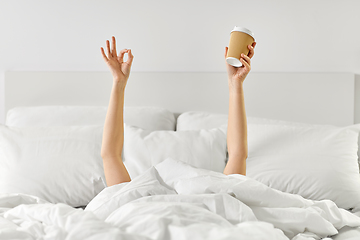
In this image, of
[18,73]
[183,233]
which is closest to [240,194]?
[183,233]

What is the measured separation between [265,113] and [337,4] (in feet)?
2.55

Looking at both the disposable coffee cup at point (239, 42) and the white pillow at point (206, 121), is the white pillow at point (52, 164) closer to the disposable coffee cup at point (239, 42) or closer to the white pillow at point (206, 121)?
the white pillow at point (206, 121)

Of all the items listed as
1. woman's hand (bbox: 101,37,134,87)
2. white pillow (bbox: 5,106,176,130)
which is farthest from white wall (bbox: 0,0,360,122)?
woman's hand (bbox: 101,37,134,87)

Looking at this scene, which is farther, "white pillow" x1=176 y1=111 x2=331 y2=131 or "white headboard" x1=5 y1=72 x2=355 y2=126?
"white headboard" x1=5 y1=72 x2=355 y2=126

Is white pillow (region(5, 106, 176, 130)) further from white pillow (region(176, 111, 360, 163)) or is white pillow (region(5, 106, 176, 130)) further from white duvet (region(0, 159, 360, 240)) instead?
white duvet (region(0, 159, 360, 240))

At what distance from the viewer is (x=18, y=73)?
7.19 feet

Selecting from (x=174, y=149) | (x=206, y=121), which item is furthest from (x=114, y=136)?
(x=206, y=121)

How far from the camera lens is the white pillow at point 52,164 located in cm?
160

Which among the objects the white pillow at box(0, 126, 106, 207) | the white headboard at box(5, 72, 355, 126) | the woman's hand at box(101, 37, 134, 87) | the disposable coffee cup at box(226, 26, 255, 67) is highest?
the disposable coffee cup at box(226, 26, 255, 67)

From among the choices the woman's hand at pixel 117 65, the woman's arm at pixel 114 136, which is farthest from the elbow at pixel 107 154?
the woman's hand at pixel 117 65

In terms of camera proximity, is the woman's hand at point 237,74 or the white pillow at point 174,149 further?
the white pillow at point 174,149

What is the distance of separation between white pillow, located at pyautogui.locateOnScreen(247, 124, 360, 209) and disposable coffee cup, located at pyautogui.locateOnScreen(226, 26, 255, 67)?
469 mm

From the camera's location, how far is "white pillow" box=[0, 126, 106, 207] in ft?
5.26

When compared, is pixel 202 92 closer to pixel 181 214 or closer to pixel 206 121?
pixel 206 121
